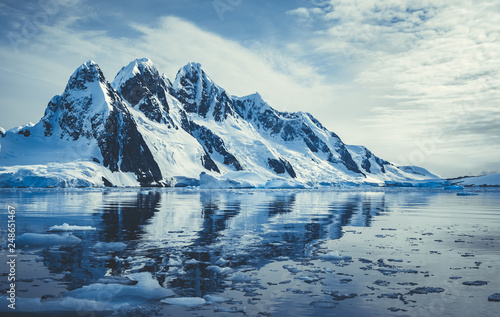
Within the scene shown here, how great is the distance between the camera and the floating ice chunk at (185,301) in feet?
31.2

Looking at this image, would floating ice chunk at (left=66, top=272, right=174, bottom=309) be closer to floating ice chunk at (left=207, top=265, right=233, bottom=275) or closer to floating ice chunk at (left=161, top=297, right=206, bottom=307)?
floating ice chunk at (left=161, top=297, right=206, bottom=307)

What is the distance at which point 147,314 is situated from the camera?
884 centimetres

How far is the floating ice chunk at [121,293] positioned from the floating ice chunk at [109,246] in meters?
6.13

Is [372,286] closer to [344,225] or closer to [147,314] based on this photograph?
[147,314]

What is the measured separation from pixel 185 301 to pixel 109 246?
8.39 meters

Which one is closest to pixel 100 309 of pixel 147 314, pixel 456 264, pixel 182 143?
pixel 147 314

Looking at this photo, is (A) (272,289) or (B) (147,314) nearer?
(B) (147,314)

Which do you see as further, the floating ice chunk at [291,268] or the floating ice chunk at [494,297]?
the floating ice chunk at [291,268]

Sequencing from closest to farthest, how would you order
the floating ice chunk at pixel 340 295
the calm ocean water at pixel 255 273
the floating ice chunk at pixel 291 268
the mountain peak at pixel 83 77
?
the calm ocean water at pixel 255 273
the floating ice chunk at pixel 340 295
the floating ice chunk at pixel 291 268
the mountain peak at pixel 83 77

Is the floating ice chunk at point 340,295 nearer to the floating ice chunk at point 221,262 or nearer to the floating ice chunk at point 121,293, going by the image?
the floating ice chunk at point 121,293

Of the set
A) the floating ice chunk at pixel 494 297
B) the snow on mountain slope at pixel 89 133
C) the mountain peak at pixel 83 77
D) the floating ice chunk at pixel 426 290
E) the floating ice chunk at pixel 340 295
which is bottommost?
the floating ice chunk at pixel 340 295

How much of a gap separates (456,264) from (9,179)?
117 meters

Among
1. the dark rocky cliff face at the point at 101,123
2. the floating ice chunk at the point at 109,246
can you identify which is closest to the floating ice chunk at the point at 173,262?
the floating ice chunk at the point at 109,246

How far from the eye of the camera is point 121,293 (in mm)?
10125
